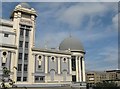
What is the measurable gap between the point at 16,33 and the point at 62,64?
16.2m

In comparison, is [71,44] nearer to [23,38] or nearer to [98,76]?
[23,38]

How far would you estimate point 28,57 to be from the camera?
50.9 metres

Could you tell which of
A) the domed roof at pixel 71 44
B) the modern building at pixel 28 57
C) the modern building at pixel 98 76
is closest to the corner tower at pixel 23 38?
the modern building at pixel 28 57

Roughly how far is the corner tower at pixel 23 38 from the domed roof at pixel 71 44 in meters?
14.7

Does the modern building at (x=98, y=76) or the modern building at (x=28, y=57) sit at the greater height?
the modern building at (x=28, y=57)

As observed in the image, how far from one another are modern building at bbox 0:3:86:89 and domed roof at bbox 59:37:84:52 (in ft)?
14.2

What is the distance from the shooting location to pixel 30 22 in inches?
2068

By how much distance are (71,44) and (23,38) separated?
18471 mm

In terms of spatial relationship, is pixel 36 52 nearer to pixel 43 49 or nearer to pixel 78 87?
pixel 43 49

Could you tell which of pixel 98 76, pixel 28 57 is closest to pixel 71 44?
pixel 28 57

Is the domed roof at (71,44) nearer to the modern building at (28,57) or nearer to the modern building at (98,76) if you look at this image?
the modern building at (28,57)

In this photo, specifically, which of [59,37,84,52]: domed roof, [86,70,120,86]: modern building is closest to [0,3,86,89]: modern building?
[59,37,84,52]: domed roof

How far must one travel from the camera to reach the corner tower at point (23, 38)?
4941 cm

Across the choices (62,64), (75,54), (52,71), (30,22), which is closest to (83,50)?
(75,54)
